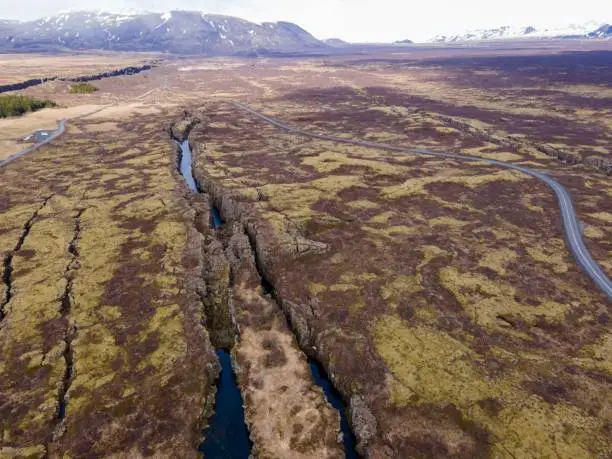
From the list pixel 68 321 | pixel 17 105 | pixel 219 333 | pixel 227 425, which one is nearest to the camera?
pixel 227 425

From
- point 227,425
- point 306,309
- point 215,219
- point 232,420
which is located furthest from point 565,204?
point 227,425

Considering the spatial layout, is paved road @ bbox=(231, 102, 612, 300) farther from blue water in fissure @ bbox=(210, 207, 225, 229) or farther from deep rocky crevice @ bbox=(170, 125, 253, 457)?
blue water in fissure @ bbox=(210, 207, 225, 229)

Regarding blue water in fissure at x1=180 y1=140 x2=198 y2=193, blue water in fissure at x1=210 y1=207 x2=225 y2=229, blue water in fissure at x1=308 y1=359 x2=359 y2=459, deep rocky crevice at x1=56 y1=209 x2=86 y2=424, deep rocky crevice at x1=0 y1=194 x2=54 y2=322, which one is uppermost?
deep rocky crevice at x1=56 y1=209 x2=86 y2=424

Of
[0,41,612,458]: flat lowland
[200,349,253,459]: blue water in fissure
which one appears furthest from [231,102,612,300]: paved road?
[200,349,253,459]: blue water in fissure

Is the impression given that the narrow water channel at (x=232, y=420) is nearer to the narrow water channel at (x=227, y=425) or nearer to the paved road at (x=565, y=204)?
the narrow water channel at (x=227, y=425)

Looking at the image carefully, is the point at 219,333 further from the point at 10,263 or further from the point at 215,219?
the point at 215,219
